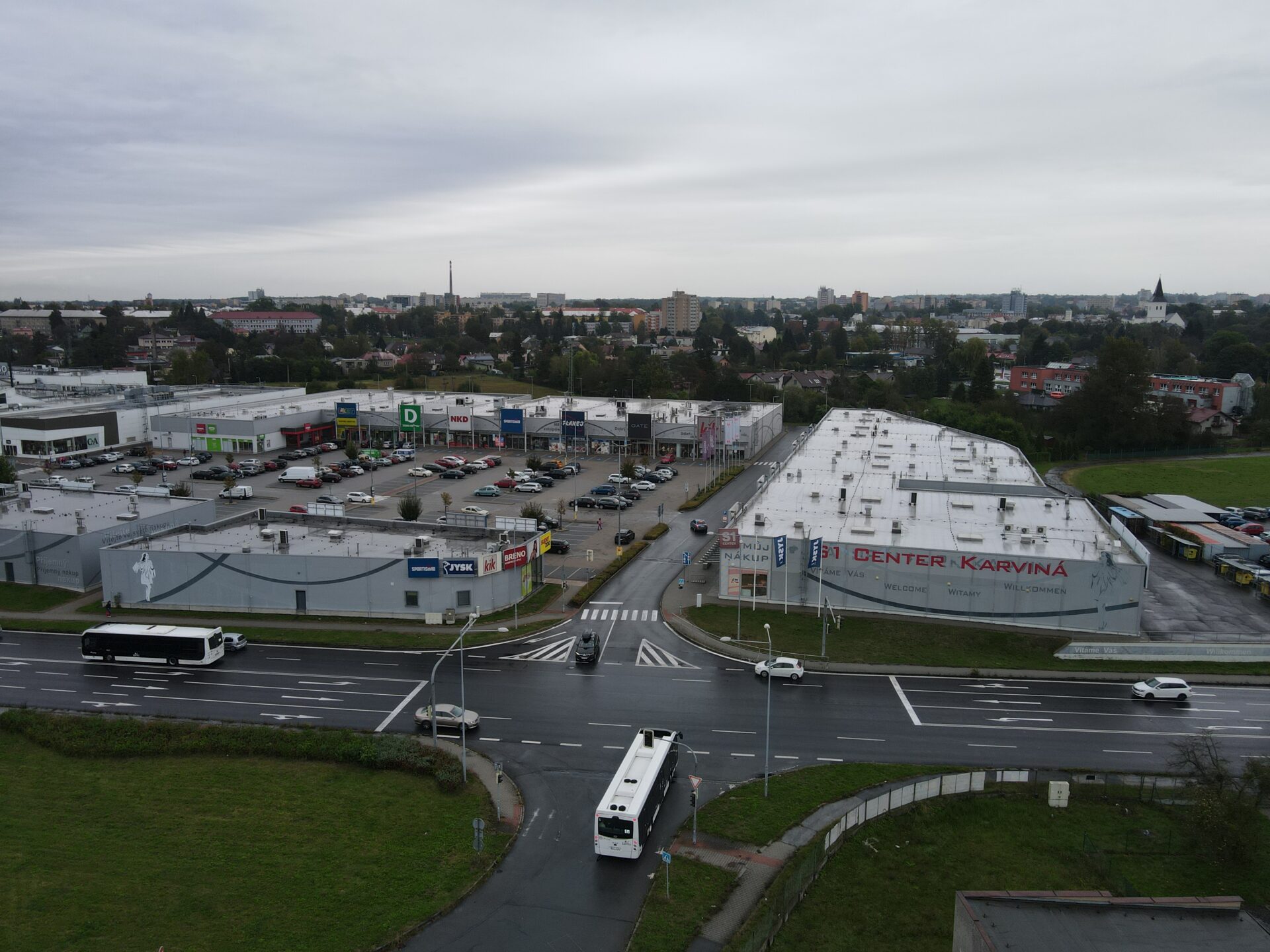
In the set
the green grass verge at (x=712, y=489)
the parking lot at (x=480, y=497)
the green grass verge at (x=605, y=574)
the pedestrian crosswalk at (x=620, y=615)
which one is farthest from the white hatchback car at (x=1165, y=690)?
the green grass verge at (x=712, y=489)

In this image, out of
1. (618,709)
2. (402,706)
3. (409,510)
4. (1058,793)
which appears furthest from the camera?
(409,510)

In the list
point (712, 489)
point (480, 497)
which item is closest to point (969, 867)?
point (712, 489)

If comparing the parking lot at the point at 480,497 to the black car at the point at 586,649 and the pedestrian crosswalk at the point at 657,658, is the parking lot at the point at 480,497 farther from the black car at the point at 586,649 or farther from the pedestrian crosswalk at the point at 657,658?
the black car at the point at 586,649

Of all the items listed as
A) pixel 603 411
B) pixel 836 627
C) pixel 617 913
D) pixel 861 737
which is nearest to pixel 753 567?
pixel 836 627

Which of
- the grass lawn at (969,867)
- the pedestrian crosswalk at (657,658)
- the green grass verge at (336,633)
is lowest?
the grass lawn at (969,867)

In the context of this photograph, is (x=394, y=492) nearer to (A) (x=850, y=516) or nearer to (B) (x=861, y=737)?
(A) (x=850, y=516)

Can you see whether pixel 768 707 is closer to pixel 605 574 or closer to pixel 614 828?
pixel 614 828
